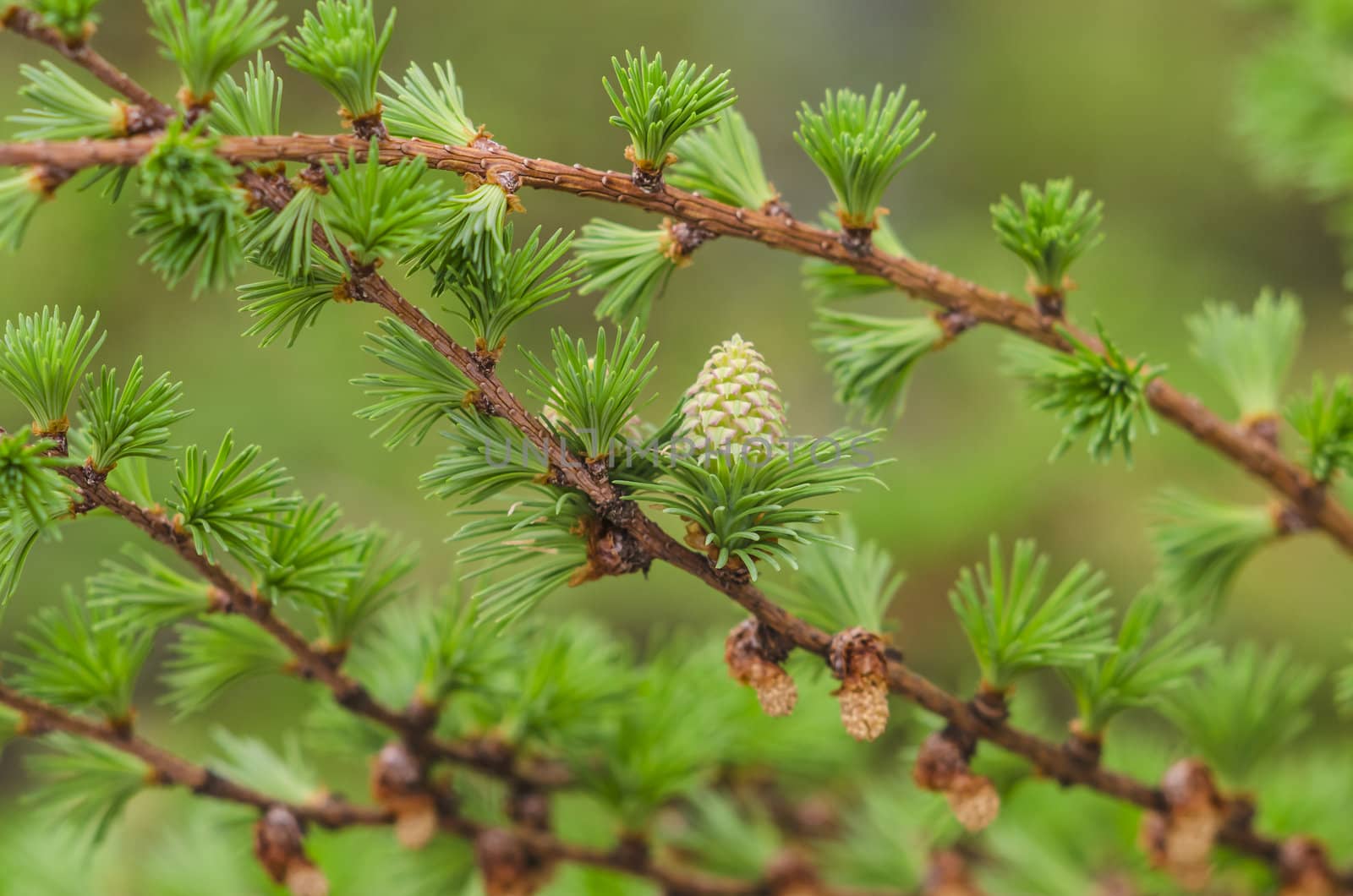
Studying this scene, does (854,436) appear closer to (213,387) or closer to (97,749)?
(97,749)

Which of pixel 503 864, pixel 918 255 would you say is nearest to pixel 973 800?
pixel 503 864

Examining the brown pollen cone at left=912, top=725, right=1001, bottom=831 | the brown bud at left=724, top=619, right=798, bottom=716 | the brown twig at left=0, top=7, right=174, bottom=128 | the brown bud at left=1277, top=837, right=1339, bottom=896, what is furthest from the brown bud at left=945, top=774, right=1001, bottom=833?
the brown twig at left=0, top=7, right=174, bottom=128

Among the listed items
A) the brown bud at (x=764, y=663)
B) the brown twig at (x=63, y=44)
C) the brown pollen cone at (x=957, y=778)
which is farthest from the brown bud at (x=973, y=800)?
the brown twig at (x=63, y=44)

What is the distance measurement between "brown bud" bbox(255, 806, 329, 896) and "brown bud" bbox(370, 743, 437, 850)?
0.14 feet

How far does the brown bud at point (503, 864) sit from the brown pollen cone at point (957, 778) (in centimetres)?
20

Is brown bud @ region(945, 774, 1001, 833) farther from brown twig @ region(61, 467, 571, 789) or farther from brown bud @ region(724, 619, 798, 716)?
brown twig @ region(61, 467, 571, 789)

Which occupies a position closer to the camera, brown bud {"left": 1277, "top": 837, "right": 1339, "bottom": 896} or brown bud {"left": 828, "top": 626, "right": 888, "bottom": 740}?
brown bud {"left": 828, "top": 626, "right": 888, "bottom": 740}

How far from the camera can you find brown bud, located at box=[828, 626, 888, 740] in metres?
0.39

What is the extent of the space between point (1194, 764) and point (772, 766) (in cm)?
26

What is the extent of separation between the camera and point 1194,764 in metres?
0.53

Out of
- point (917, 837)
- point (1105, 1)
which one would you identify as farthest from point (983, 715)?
point (1105, 1)

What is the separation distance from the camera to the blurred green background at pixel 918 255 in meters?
1.42

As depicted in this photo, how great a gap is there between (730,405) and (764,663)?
103 millimetres

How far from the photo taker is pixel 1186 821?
518 mm
